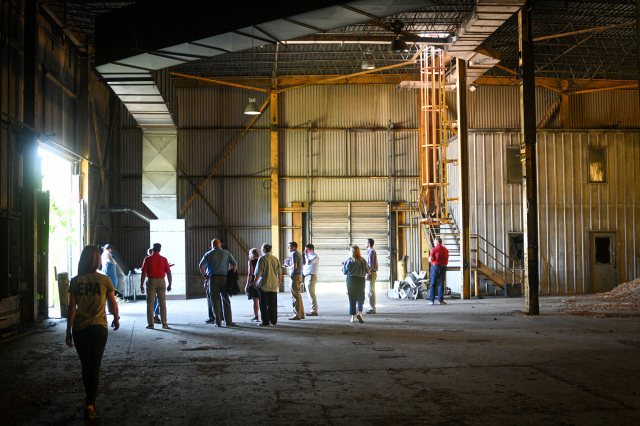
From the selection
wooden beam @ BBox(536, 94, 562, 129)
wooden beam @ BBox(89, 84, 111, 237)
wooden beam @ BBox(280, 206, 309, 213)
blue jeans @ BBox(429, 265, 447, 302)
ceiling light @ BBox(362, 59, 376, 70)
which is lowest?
blue jeans @ BBox(429, 265, 447, 302)

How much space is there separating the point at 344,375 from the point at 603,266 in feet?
58.6

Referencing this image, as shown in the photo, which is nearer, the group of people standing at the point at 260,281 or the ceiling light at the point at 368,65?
the group of people standing at the point at 260,281

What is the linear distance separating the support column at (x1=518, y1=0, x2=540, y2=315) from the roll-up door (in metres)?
11.1

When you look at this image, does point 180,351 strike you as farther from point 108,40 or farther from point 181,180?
point 181,180

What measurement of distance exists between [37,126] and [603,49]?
849 inches

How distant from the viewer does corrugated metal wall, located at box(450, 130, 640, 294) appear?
21531 mm

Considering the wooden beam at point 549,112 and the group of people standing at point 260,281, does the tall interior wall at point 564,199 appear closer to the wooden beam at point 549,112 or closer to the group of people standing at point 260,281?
the wooden beam at point 549,112

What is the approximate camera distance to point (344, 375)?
7461 millimetres

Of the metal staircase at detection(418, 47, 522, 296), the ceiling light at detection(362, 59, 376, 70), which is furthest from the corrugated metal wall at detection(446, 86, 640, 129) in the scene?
the ceiling light at detection(362, 59, 376, 70)

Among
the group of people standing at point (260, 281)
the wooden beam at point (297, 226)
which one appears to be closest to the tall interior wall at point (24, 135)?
the group of people standing at point (260, 281)

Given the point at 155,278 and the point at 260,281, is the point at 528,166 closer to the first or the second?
the point at 260,281

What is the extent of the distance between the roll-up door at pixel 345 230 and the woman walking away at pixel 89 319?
1844 centimetres

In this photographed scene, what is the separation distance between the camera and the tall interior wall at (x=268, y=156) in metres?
24.6

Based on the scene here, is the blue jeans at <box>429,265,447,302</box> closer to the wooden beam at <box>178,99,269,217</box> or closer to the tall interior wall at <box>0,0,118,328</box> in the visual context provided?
the tall interior wall at <box>0,0,118,328</box>
